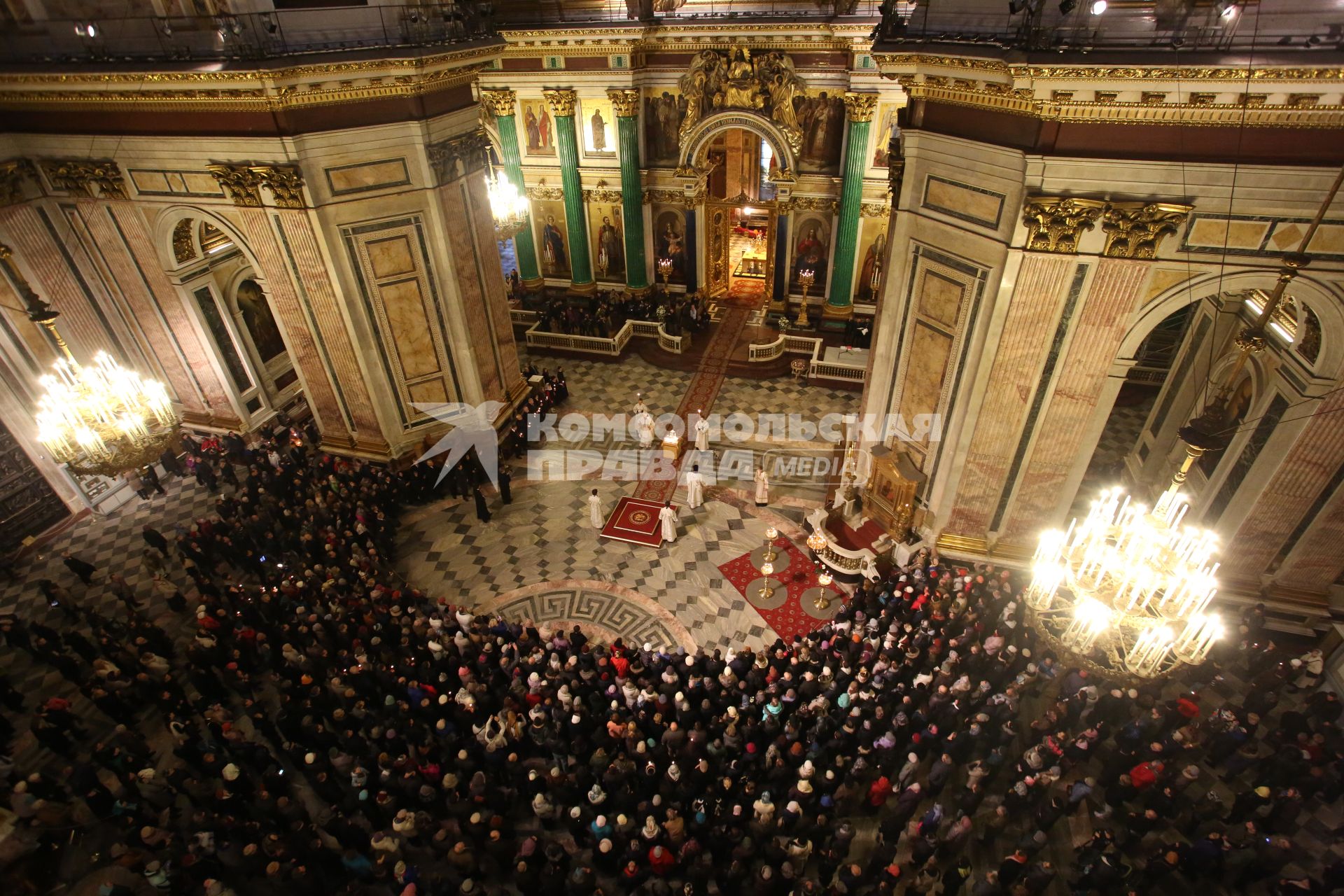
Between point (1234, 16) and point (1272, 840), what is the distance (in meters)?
7.99

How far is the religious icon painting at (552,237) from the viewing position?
64.7 feet

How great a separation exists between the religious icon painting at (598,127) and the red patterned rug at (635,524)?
10.2 metres

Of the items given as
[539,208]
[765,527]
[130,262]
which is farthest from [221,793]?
[539,208]

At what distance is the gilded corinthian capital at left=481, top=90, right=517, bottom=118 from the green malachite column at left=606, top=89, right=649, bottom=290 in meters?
2.64

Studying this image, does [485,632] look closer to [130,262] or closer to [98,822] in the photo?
[98,822]

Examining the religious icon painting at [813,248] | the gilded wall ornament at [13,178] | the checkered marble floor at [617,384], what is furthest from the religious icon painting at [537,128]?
the gilded wall ornament at [13,178]

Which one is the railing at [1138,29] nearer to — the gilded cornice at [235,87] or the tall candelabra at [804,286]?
the gilded cornice at [235,87]

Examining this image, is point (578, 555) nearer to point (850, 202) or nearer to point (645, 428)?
point (645, 428)

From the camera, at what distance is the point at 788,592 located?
11.3 metres

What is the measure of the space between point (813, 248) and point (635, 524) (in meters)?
9.97

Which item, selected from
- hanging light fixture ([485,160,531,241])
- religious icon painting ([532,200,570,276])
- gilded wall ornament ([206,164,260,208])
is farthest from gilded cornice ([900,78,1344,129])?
religious icon painting ([532,200,570,276])

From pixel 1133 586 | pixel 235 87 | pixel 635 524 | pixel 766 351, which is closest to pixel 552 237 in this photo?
pixel 766 351

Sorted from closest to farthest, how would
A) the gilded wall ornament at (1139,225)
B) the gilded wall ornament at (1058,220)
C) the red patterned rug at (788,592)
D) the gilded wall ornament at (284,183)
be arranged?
the gilded wall ornament at (1139,225) → the gilded wall ornament at (1058,220) → the gilded wall ornament at (284,183) → the red patterned rug at (788,592)

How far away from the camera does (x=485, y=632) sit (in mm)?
9461
